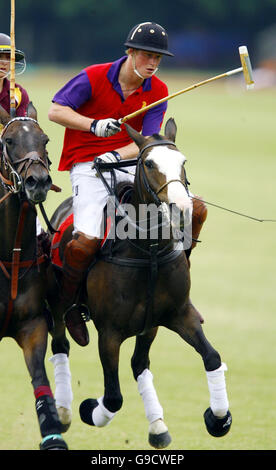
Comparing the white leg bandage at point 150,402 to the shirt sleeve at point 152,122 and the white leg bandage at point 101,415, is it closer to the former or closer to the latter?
the white leg bandage at point 101,415

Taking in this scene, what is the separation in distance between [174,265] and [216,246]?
44.8ft

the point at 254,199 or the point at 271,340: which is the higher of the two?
the point at 271,340

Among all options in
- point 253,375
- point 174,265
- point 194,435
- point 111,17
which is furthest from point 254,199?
point 111,17

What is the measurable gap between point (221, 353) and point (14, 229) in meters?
6.36

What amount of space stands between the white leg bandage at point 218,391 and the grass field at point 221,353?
5.13ft

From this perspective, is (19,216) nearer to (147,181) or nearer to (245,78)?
(147,181)

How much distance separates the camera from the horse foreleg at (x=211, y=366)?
691cm

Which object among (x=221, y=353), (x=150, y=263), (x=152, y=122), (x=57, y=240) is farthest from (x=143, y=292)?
(x=221, y=353)

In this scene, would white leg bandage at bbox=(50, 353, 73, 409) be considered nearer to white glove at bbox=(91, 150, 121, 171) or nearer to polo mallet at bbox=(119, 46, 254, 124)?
white glove at bbox=(91, 150, 121, 171)

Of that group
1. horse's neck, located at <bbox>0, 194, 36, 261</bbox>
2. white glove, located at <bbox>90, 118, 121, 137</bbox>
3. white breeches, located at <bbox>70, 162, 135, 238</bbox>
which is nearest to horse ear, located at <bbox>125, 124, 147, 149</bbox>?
white glove, located at <bbox>90, 118, 121, 137</bbox>

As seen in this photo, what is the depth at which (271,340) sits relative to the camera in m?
13.3

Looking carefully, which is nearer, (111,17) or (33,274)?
(33,274)

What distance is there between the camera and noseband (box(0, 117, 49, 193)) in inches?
241
